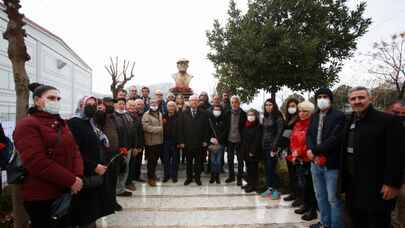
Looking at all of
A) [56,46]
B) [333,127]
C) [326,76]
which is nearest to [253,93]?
[326,76]

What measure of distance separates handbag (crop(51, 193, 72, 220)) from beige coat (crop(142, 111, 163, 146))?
3.29 m

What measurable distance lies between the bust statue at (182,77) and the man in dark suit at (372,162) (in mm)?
7733

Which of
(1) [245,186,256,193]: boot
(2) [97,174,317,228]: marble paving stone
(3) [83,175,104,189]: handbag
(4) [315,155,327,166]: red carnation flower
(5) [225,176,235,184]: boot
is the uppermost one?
(4) [315,155,327,166]: red carnation flower

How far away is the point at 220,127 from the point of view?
5926 millimetres

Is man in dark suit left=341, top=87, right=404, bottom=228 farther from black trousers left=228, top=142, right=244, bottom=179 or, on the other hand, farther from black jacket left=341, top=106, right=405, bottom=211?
black trousers left=228, top=142, right=244, bottom=179

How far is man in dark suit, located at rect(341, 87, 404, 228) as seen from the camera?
243 cm

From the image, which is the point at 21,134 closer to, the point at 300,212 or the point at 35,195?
the point at 35,195

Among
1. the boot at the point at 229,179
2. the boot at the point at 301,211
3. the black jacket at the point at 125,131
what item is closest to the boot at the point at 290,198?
the boot at the point at 301,211

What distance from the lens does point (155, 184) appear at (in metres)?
5.80

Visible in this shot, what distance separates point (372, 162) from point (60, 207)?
3082mm

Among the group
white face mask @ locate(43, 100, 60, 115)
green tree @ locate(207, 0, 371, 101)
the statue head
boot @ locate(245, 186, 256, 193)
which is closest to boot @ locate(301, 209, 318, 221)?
boot @ locate(245, 186, 256, 193)

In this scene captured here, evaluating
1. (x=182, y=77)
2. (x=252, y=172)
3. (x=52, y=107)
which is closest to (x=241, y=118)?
(x=252, y=172)

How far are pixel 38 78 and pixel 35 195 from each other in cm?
1386

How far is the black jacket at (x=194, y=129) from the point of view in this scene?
5770 millimetres
